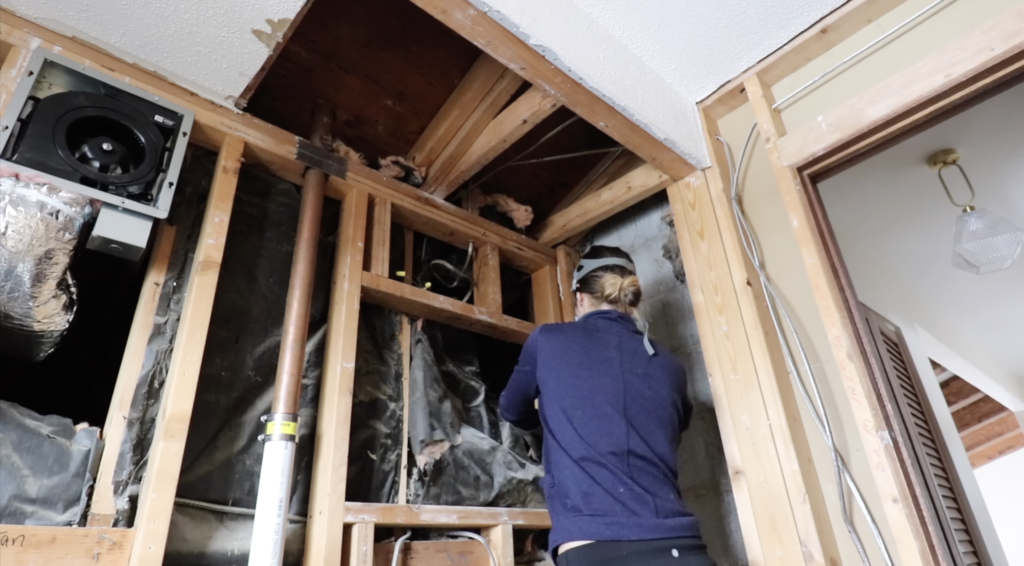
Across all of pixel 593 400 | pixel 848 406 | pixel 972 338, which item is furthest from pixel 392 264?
pixel 972 338

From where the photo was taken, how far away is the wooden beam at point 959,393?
5.02 m

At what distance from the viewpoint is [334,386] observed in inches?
54.8

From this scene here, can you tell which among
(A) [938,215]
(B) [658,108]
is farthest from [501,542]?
(A) [938,215]

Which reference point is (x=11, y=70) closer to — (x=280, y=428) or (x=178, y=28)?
(x=178, y=28)

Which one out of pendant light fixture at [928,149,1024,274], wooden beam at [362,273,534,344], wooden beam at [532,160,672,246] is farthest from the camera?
pendant light fixture at [928,149,1024,274]

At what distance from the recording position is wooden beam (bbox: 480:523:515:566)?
A: 4.91ft

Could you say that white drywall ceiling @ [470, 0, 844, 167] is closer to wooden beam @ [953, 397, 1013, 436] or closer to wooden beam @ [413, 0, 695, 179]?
wooden beam @ [413, 0, 695, 179]

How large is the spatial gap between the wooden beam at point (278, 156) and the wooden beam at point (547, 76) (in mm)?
559

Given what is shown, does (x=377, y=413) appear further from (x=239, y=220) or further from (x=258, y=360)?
(x=239, y=220)

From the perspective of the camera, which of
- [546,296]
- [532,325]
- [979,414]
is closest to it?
[532,325]

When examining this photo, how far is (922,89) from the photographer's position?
132cm

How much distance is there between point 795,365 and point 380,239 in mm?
1166

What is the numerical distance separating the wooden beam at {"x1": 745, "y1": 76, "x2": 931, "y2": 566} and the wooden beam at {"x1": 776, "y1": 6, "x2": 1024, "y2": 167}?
0.08 metres

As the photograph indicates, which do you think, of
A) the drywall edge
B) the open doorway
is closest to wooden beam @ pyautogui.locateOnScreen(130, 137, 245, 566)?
the drywall edge
